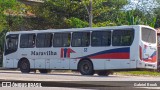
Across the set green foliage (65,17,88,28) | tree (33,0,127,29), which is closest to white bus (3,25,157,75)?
green foliage (65,17,88,28)

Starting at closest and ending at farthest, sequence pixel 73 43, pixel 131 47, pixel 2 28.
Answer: pixel 131 47, pixel 73 43, pixel 2 28

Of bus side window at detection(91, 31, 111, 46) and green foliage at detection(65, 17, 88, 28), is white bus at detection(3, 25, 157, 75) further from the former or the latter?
green foliage at detection(65, 17, 88, 28)

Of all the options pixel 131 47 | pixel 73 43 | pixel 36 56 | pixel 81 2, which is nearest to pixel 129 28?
pixel 131 47

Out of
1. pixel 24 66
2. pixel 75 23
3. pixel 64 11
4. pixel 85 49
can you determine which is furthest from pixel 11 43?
pixel 64 11

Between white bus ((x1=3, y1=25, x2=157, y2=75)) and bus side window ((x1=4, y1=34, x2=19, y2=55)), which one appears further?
bus side window ((x1=4, y1=34, x2=19, y2=55))

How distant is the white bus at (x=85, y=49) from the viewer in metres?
22.5

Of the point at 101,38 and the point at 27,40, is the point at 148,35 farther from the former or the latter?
the point at 27,40

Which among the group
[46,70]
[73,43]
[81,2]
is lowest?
[46,70]

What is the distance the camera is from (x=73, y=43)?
981 inches

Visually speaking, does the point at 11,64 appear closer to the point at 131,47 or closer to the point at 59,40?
the point at 59,40

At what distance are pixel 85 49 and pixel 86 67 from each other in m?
1.05

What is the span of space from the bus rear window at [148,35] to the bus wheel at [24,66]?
8.29 metres

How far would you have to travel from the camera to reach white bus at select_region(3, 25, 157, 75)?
22.5 metres

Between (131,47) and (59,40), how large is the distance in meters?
5.20
